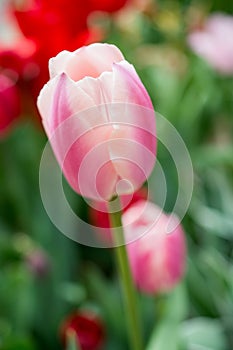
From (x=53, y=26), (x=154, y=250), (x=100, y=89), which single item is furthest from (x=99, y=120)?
(x=53, y=26)

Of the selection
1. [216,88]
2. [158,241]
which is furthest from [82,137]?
[216,88]

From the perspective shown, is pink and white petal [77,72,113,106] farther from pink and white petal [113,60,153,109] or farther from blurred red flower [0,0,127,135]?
blurred red flower [0,0,127,135]

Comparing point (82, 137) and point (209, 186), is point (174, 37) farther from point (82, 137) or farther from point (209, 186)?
point (82, 137)

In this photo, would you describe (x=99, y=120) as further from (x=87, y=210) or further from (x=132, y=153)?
(x=87, y=210)

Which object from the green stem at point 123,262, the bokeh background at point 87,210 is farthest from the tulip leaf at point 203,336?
the green stem at point 123,262

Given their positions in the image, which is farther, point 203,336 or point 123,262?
point 203,336

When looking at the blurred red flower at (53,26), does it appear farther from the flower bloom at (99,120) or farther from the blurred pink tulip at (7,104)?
the flower bloom at (99,120)

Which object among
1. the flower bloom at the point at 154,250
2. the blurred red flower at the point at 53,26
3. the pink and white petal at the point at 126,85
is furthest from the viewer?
the blurred red flower at the point at 53,26
